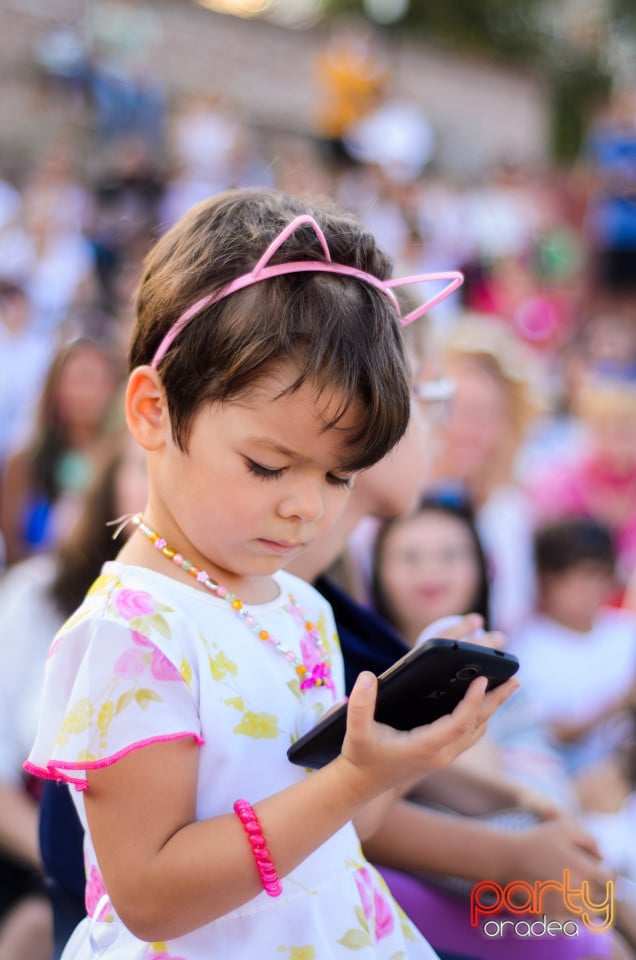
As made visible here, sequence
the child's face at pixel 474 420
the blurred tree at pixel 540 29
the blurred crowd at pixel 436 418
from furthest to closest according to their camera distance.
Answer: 1. the blurred tree at pixel 540 29
2. the child's face at pixel 474 420
3. the blurred crowd at pixel 436 418

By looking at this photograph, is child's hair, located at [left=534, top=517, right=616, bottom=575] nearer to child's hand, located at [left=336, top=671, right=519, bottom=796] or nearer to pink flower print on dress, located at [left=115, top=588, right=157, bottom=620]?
child's hand, located at [left=336, top=671, right=519, bottom=796]

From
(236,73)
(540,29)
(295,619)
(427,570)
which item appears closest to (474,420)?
(427,570)

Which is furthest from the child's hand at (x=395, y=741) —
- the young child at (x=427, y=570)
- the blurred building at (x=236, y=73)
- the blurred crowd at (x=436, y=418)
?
the blurred building at (x=236, y=73)

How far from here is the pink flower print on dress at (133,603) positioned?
42.5 inches

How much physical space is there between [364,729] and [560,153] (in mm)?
22222

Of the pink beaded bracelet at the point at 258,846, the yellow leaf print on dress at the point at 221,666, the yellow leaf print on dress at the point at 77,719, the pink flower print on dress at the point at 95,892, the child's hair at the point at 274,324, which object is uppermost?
the child's hair at the point at 274,324

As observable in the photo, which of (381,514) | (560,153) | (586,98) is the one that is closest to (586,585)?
(381,514)

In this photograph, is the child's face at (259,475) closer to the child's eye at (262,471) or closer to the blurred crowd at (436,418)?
the child's eye at (262,471)

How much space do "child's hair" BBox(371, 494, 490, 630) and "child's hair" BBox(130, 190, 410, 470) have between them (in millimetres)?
1325

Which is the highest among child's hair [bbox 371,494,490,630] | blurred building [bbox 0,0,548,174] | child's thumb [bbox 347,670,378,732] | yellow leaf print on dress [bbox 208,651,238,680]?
blurred building [bbox 0,0,548,174]

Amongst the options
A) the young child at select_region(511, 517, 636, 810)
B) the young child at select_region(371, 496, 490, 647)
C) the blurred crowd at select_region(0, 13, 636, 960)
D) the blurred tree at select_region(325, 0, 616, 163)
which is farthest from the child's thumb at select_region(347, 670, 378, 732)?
the blurred tree at select_region(325, 0, 616, 163)

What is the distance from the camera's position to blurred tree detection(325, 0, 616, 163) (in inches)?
942

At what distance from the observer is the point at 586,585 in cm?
358

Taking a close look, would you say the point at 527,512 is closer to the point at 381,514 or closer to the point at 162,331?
the point at 381,514
